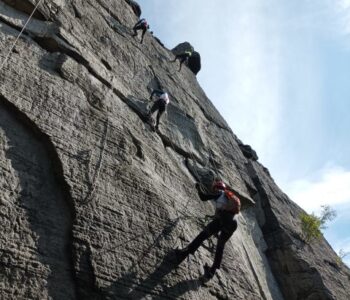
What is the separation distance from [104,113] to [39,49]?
156 centimetres

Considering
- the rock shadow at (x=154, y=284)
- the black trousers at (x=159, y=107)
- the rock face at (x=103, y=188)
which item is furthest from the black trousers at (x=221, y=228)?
the black trousers at (x=159, y=107)

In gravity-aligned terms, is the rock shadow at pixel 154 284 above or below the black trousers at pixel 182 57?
below

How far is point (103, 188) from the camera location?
627 cm

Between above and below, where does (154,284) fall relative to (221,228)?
below

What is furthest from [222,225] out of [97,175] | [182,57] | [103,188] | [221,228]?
[182,57]

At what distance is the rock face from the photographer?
203 inches

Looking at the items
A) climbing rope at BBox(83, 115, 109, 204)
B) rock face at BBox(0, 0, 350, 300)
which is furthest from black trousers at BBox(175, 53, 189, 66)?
climbing rope at BBox(83, 115, 109, 204)

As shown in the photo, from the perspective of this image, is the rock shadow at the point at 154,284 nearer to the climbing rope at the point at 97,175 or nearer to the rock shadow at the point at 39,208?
the rock shadow at the point at 39,208

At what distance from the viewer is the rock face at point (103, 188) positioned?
5148mm

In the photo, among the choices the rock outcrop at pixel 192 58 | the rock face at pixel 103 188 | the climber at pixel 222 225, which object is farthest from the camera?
the rock outcrop at pixel 192 58

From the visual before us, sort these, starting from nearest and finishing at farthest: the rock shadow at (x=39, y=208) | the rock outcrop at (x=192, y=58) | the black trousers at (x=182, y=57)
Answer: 1. the rock shadow at (x=39, y=208)
2. the black trousers at (x=182, y=57)
3. the rock outcrop at (x=192, y=58)

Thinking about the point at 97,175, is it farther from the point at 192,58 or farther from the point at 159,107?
the point at 192,58

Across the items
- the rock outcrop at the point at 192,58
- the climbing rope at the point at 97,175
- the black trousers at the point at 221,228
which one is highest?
the rock outcrop at the point at 192,58

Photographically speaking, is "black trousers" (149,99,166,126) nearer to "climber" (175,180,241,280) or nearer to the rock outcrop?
"climber" (175,180,241,280)
